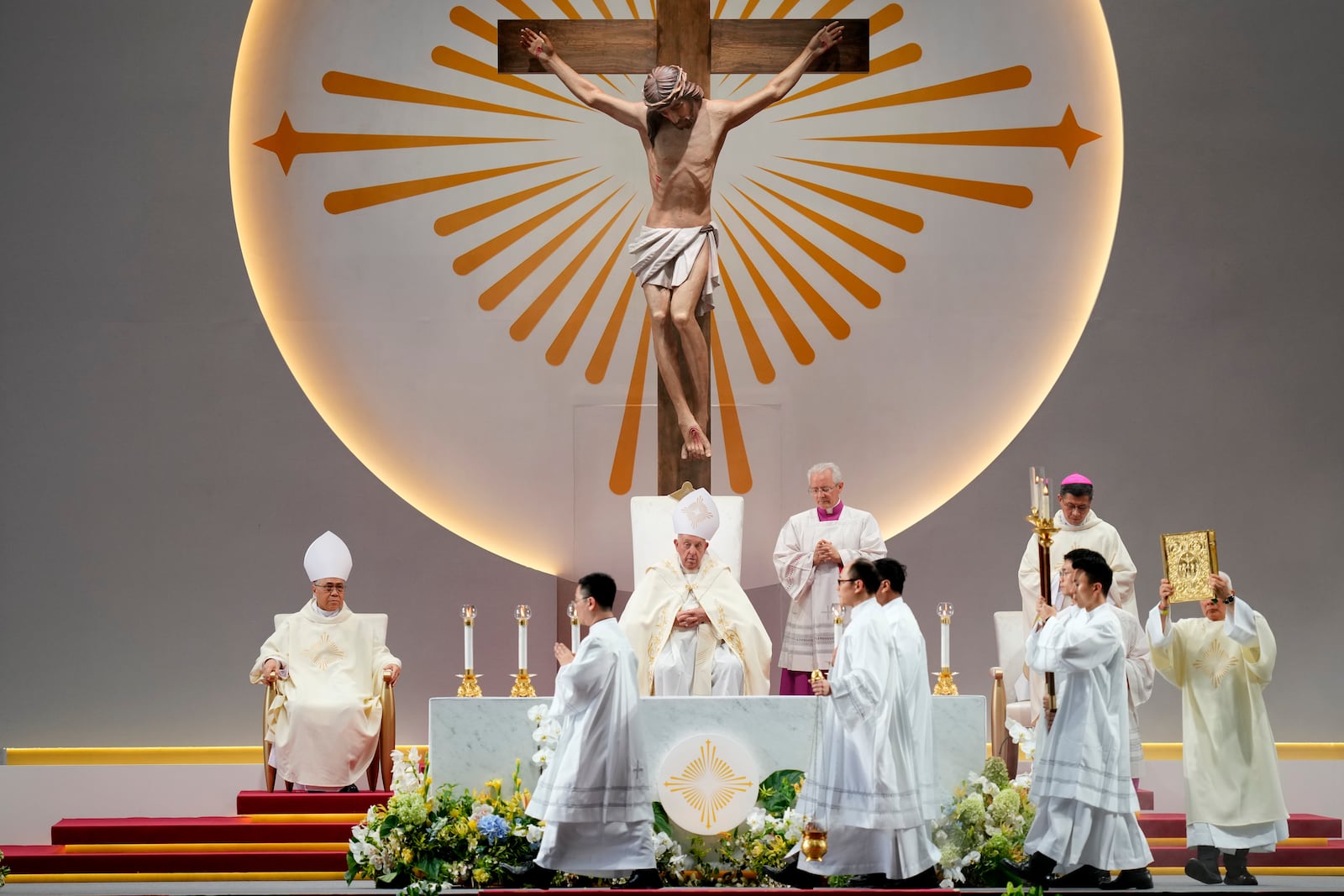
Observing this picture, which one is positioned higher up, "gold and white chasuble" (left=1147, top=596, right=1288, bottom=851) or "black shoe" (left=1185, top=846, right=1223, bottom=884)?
"gold and white chasuble" (left=1147, top=596, right=1288, bottom=851)

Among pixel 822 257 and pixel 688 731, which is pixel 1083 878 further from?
pixel 822 257

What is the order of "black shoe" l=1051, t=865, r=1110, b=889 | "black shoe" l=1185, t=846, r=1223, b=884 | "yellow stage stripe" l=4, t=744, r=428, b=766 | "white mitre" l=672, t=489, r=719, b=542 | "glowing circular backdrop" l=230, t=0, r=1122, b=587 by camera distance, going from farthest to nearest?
"glowing circular backdrop" l=230, t=0, r=1122, b=587, "yellow stage stripe" l=4, t=744, r=428, b=766, "white mitre" l=672, t=489, r=719, b=542, "black shoe" l=1185, t=846, r=1223, b=884, "black shoe" l=1051, t=865, r=1110, b=889

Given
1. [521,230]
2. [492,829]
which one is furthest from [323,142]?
[492,829]

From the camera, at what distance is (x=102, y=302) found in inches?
329

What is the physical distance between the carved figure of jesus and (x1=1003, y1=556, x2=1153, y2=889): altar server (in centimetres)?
179

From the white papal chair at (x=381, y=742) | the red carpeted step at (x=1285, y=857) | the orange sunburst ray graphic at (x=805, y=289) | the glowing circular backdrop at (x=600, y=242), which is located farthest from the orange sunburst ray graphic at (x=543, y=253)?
the red carpeted step at (x=1285, y=857)

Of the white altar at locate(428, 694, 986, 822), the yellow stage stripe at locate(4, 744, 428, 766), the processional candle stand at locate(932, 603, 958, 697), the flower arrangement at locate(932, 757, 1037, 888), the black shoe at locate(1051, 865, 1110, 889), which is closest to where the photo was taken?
the black shoe at locate(1051, 865, 1110, 889)

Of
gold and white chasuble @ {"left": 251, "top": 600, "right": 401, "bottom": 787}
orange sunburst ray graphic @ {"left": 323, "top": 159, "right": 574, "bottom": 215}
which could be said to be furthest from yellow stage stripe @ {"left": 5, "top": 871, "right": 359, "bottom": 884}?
orange sunburst ray graphic @ {"left": 323, "top": 159, "right": 574, "bottom": 215}

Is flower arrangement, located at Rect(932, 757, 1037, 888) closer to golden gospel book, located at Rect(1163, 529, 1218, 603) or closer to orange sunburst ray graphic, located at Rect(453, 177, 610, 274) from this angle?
golden gospel book, located at Rect(1163, 529, 1218, 603)

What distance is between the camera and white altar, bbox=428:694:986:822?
235 inches

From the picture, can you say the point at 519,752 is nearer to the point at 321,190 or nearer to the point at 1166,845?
the point at 1166,845

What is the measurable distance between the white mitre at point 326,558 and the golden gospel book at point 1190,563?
3.67 m

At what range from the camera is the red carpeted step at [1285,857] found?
249 inches

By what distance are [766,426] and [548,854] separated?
2427mm
